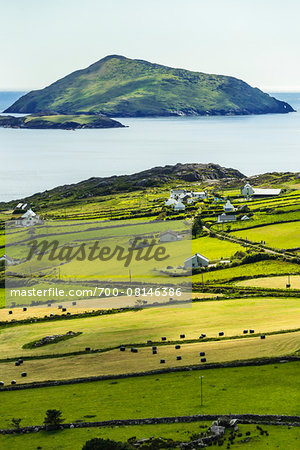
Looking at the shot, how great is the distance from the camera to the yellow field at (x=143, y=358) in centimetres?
4978

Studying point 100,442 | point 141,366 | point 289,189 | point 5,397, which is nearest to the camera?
point 100,442

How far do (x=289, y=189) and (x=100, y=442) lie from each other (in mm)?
126400

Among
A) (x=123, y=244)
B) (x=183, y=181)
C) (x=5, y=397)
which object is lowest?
(x=5, y=397)

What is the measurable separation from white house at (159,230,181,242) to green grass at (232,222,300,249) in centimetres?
1038

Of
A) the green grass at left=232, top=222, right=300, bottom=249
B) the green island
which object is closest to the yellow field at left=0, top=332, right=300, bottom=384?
the green island

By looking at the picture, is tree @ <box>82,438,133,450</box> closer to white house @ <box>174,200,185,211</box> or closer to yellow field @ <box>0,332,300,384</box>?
yellow field @ <box>0,332,300,384</box>

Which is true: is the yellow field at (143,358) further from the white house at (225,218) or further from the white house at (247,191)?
the white house at (247,191)

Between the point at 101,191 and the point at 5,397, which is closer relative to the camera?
the point at 5,397

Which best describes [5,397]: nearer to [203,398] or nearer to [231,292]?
[203,398]

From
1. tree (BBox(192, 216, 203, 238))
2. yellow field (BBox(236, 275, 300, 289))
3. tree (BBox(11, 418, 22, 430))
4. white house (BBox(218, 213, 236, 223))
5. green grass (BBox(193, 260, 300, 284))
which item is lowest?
tree (BBox(11, 418, 22, 430))

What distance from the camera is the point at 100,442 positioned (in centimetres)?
3369

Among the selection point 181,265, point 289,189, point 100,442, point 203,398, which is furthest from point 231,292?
point 289,189

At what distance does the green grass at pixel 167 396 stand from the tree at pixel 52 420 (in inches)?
44.6

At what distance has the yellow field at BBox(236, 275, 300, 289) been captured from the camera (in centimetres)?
7527
